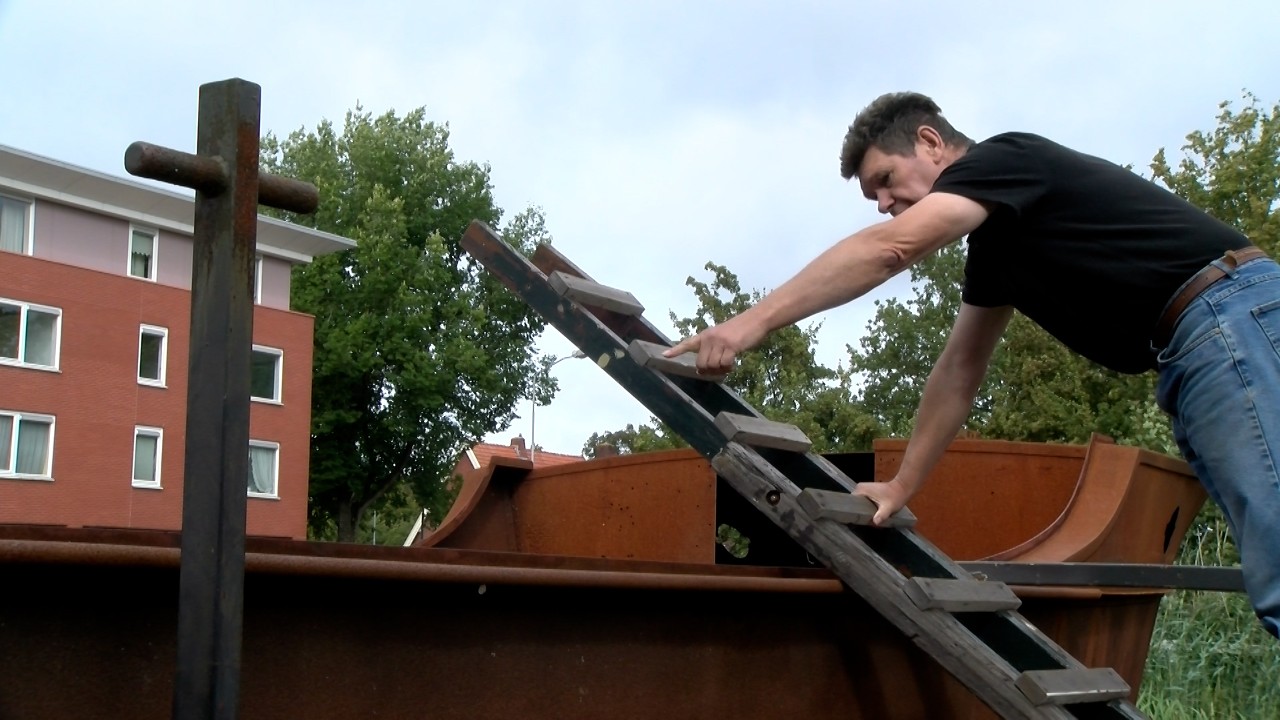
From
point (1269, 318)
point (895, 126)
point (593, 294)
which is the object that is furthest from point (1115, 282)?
point (593, 294)

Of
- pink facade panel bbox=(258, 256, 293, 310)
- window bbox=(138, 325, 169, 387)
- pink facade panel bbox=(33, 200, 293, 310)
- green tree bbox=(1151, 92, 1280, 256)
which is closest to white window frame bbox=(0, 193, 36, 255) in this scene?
pink facade panel bbox=(33, 200, 293, 310)

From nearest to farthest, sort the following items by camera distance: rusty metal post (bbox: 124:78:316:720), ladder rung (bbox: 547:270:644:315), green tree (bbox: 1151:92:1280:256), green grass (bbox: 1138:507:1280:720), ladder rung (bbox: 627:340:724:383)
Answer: rusty metal post (bbox: 124:78:316:720) < ladder rung (bbox: 627:340:724:383) < ladder rung (bbox: 547:270:644:315) < green grass (bbox: 1138:507:1280:720) < green tree (bbox: 1151:92:1280:256)

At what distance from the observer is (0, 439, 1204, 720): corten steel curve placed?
5.87 feet

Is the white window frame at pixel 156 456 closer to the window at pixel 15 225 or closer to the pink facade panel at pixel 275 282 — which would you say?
the pink facade panel at pixel 275 282

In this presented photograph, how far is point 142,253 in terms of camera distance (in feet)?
111

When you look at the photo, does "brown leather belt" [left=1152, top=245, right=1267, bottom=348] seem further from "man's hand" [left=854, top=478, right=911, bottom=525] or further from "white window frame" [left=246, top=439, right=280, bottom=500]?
"white window frame" [left=246, top=439, right=280, bottom=500]

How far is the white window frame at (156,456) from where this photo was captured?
107ft

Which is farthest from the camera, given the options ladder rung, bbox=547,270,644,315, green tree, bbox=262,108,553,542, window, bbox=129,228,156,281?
green tree, bbox=262,108,553,542

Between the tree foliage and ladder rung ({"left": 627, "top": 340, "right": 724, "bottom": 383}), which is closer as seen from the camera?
ladder rung ({"left": 627, "top": 340, "right": 724, "bottom": 383})

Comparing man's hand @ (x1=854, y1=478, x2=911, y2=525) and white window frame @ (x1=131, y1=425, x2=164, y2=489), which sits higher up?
white window frame @ (x1=131, y1=425, x2=164, y2=489)

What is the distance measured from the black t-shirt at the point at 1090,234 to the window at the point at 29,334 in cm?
3075

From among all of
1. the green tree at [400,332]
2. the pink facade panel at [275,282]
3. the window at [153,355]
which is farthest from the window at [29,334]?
the green tree at [400,332]

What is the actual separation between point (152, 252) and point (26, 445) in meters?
6.05

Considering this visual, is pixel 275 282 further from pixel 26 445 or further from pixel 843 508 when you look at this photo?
pixel 843 508
